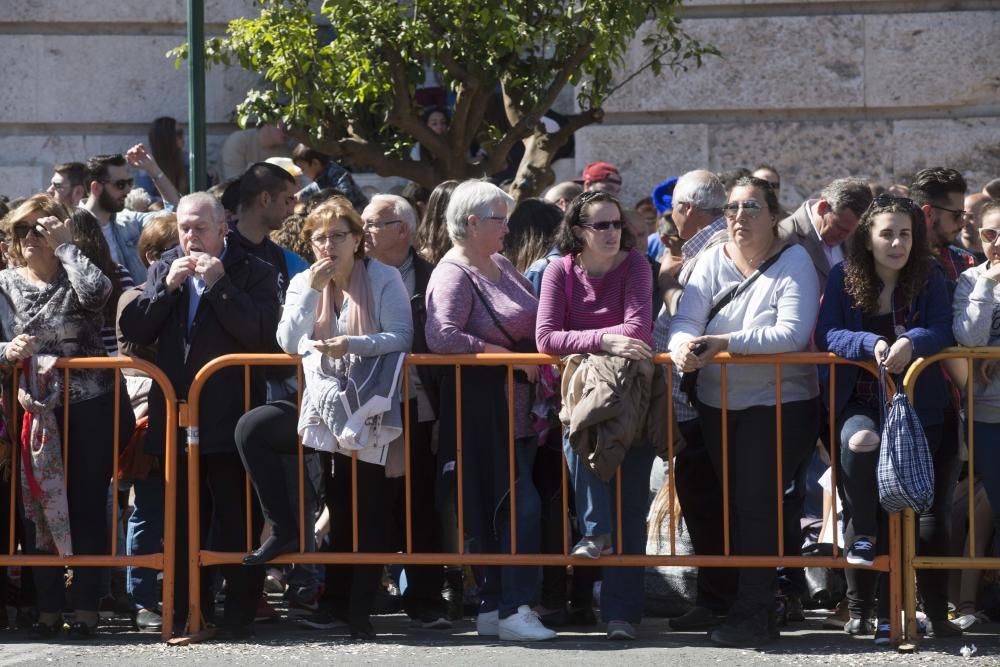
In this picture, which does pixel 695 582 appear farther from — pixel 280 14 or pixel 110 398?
pixel 280 14

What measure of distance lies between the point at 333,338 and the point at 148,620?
5.27ft

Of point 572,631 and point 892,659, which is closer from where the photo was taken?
point 892,659

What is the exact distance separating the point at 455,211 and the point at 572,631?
1.85m

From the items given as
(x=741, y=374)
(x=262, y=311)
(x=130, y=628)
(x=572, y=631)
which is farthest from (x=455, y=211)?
(x=130, y=628)

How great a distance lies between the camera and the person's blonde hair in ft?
23.8

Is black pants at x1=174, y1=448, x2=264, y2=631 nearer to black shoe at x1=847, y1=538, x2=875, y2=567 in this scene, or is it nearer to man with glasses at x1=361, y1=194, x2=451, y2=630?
man with glasses at x1=361, y1=194, x2=451, y2=630

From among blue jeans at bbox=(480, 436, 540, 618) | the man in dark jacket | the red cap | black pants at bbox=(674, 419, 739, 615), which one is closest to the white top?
black pants at bbox=(674, 419, 739, 615)

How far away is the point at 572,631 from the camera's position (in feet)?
23.8

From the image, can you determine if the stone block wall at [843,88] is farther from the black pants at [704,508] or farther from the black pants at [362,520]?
the black pants at [362,520]

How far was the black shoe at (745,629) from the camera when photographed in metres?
6.84

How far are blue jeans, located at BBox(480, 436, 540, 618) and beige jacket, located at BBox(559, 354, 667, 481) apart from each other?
38 cm

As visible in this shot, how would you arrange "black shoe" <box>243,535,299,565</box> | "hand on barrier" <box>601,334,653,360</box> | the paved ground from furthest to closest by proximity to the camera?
"black shoe" <box>243,535,299,565</box> < "hand on barrier" <box>601,334,653,360</box> < the paved ground

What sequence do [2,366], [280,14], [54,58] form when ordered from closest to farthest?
[2,366]
[280,14]
[54,58]

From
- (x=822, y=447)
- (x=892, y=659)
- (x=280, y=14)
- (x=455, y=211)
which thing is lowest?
(x=892, y=659)
